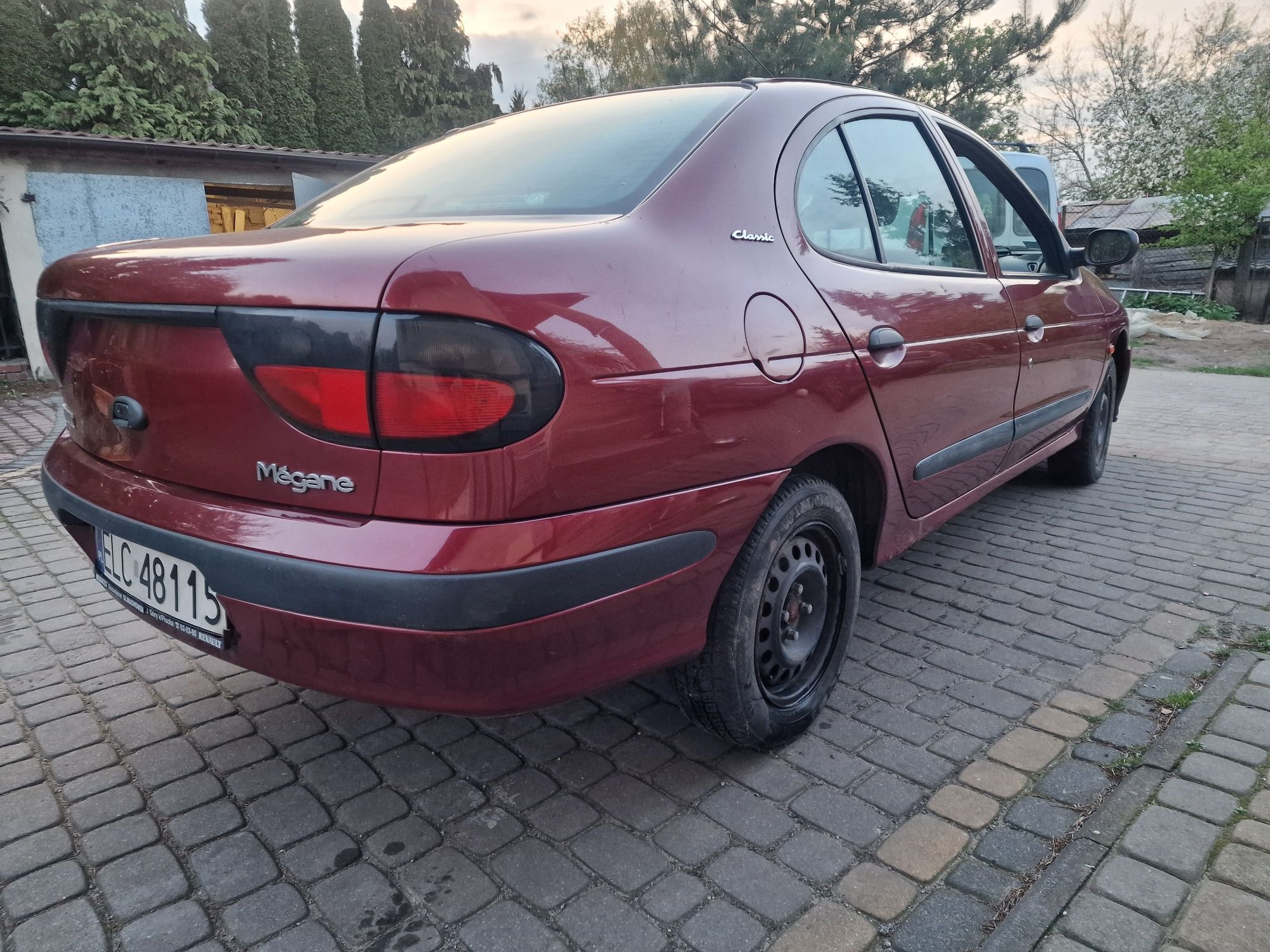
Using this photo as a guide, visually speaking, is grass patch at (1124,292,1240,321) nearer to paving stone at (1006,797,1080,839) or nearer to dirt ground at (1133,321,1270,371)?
dirt ground at (1133,321,1270,371)

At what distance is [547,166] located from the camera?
221cm

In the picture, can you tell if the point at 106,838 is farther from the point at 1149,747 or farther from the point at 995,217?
the point at 995,217

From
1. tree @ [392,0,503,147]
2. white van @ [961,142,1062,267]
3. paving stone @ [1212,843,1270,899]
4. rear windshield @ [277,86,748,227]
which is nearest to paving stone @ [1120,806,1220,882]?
paving stone @ [1212,843,1270,899]

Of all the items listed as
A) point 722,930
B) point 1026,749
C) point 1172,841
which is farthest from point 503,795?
point 1172,841

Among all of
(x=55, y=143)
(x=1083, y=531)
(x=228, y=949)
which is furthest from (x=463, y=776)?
(x=55, y=143)

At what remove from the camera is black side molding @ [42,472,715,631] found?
4.77 feet

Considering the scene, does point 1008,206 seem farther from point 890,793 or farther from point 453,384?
point 453,384

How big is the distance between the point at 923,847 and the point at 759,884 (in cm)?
41

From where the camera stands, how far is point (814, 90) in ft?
8.02

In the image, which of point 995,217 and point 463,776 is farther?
point 995,217

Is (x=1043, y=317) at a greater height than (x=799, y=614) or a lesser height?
greater

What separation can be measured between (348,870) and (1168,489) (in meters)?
4.97

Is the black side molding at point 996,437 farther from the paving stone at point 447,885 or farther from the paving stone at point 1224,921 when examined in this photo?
the paving stone at point 447,885

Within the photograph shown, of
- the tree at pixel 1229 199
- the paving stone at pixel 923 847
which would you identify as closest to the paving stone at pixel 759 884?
the paving stone at pixel 923 847
